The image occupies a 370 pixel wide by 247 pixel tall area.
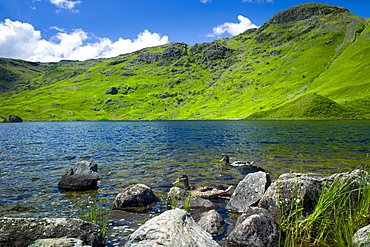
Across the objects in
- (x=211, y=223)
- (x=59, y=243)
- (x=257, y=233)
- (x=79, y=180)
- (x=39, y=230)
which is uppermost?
(x=59, y=243)

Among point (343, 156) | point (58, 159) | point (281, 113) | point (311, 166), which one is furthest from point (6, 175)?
point (281, 113)

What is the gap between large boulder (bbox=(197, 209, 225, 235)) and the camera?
413 inches

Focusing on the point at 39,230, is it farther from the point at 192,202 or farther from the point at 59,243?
the point at 192,202

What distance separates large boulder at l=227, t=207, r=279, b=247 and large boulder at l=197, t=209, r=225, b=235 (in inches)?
41.2

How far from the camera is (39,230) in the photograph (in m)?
8.00

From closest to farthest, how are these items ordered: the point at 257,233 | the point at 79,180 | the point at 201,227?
the point at 257,233 < the point at 201,227 < the point at 79,180

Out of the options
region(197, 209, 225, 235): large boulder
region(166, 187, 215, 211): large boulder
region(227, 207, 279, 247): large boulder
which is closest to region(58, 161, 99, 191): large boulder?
region(166, 187, 215, 211): large boulder

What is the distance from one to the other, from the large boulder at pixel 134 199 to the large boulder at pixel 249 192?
5212 mm

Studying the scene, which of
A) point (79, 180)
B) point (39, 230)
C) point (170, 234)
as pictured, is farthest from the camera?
point (79, 180)

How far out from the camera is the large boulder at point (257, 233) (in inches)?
345

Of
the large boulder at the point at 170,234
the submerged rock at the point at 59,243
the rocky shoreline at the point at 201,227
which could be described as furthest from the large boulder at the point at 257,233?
the submerged rock at the point at 59,243

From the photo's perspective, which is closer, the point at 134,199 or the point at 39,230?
the point at 39,230

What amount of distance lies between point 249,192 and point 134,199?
7205 millimetres

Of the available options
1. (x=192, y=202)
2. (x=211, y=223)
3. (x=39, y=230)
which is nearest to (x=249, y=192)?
(x=192, y=202)
